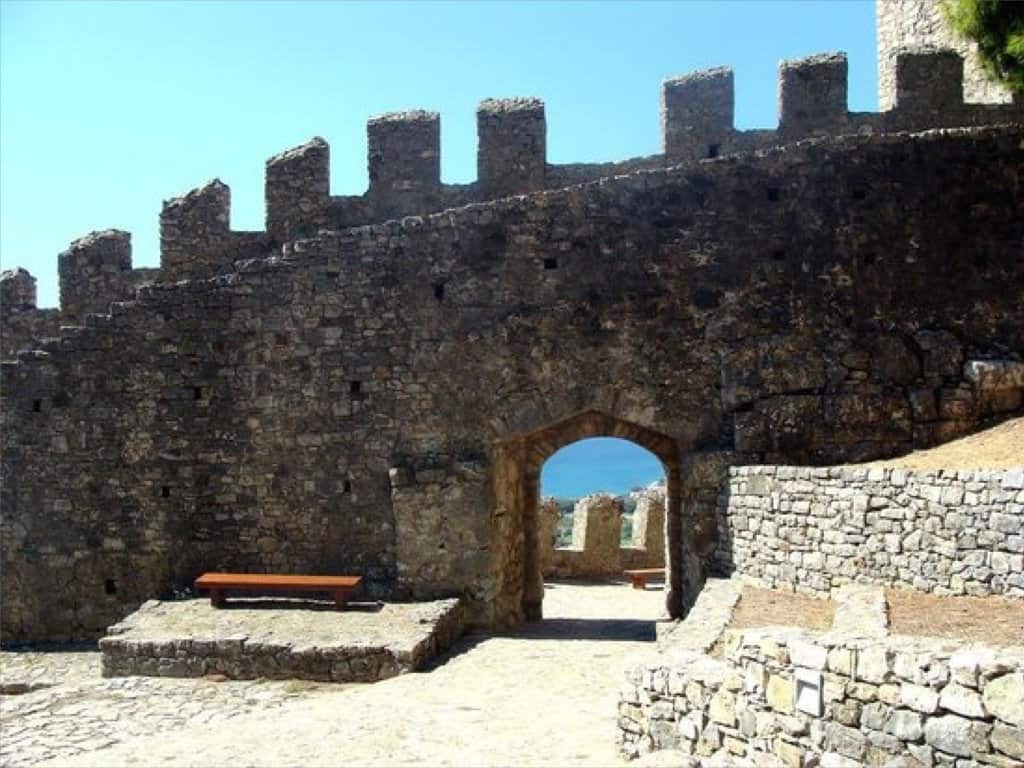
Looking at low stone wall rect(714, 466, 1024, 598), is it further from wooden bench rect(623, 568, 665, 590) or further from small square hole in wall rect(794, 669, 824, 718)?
wooden bench rect(623, 568, 665, 590)

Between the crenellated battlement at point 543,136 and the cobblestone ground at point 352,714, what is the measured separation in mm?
6794

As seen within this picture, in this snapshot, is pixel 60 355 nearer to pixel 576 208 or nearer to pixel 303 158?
pixel 303 158

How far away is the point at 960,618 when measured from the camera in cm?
765

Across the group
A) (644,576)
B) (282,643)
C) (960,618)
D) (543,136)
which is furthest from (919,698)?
(644,576)

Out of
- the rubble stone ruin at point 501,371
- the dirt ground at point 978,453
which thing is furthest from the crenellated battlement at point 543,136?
the dirt ground at point 978,453

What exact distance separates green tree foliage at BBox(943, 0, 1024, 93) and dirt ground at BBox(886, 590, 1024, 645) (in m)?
9.95

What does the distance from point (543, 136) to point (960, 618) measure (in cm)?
992

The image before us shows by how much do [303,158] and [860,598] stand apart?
10642mm

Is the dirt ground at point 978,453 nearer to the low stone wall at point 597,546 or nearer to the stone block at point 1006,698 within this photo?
the stone block at point 1006,698

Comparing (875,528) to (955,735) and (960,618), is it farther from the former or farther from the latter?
(955,735)

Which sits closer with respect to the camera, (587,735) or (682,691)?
(682,691)

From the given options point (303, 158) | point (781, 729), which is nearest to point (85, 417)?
point (303, 158)

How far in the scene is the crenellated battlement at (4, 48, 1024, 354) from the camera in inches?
605

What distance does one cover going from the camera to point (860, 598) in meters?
8.75
